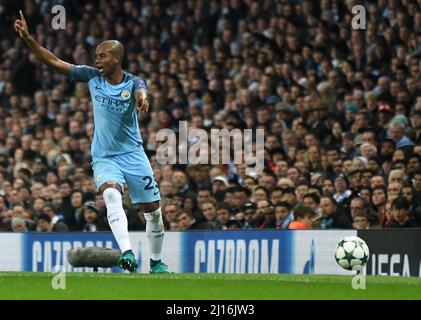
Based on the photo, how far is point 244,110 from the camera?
19.6 meters

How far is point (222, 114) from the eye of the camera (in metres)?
20.0

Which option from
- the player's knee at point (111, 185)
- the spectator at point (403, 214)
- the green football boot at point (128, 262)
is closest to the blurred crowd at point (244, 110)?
the spectator at point (403, 214)

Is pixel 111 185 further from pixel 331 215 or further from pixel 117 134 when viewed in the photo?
pixel 331 215

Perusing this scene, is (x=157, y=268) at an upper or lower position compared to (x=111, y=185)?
lower

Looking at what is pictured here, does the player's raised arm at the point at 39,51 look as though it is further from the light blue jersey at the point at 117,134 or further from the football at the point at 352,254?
the football at the point at 352,254

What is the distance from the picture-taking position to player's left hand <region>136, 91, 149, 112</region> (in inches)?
448

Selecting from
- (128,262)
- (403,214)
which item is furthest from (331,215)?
(128,262)

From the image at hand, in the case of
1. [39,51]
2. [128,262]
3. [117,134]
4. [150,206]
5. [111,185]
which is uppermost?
[39,51]

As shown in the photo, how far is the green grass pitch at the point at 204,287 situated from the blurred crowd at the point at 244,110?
3212 mm

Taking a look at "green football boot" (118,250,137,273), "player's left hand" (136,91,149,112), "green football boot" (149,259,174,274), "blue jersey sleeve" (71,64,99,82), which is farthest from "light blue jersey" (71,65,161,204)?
"green football boot" (118,250,137,273)

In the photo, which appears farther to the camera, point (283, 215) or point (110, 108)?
point (283, 215)

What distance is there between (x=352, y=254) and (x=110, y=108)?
2892 mm

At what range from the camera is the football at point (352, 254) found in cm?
1231

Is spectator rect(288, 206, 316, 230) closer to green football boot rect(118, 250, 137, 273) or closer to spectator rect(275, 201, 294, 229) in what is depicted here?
spectator rect(275, 201, 294, 229)
